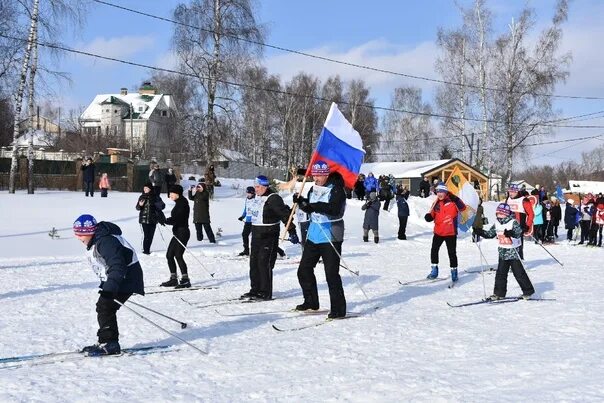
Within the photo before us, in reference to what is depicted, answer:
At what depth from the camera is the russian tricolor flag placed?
952cm

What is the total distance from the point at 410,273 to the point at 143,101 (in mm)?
73227

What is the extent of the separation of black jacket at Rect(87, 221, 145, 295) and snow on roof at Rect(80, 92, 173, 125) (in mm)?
73643

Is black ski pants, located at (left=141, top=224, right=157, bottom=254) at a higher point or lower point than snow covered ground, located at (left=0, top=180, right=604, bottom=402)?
higher

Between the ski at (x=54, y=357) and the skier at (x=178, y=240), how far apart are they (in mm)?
3852

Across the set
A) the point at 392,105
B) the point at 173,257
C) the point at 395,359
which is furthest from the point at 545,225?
the point at 392,105

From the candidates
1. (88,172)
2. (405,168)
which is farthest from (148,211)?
(405,168)

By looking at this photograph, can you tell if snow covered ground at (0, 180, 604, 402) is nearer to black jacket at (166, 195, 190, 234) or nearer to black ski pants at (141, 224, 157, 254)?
black jacket at (166, 195, 190, 234)

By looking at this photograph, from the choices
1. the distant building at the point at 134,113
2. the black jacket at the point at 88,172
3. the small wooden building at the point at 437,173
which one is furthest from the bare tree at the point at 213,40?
the distant building at the point at 134,113

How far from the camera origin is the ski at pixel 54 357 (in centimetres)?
544

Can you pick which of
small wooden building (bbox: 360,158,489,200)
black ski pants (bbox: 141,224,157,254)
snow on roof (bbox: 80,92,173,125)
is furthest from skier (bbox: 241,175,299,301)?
snow on roof (bbox: 80,92,173,125)

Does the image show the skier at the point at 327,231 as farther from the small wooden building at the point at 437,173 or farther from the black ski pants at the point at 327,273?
the small wooden building at the point at 437,173

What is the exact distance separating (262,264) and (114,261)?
132 inches

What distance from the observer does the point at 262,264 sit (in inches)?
349

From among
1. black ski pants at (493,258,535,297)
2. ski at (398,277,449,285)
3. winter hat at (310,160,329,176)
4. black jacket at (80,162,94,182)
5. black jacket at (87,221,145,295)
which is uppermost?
black jacket at (80,162,94,182)
